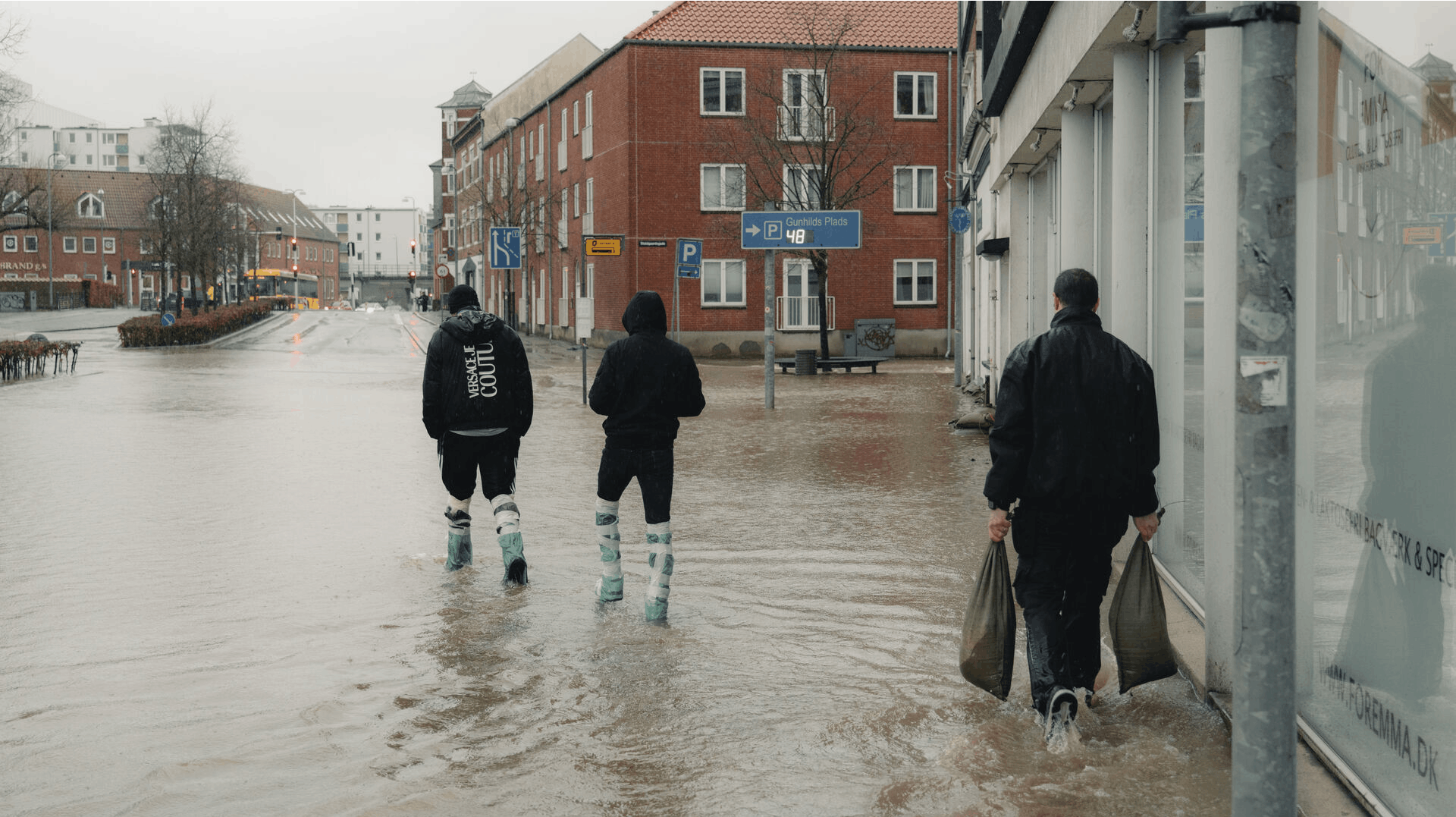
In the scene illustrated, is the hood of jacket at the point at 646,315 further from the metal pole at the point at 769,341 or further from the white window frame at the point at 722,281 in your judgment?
the white window frame at the point at 722,281

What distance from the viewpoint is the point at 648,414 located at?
7.25 meters

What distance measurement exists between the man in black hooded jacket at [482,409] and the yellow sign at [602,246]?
17.4 metres

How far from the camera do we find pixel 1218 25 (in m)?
3.44

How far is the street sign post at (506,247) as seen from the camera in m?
25.1

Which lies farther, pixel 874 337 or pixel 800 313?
pixel 800 313

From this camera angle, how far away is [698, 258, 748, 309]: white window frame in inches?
1709

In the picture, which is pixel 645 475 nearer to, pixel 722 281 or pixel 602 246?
pixel 602 246

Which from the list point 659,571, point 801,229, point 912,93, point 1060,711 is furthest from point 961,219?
point 1060,711

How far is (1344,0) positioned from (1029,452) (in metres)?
1.87

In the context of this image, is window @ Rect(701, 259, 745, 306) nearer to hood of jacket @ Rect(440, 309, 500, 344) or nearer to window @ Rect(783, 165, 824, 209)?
window @ Rect(783, 165, 824, 209)

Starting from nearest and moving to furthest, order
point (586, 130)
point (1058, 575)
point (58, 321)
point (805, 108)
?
1. point (1058, 575)
2. point (805, 108)
3. point (586, 130)
4. point (58, 321)

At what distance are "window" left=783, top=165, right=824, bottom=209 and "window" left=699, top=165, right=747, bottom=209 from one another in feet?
6.49

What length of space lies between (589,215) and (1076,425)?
147ft

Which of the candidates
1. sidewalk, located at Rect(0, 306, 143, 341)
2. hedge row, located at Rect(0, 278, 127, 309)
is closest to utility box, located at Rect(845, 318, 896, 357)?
sidewalk, located at Rect(0, 306, 143, 341)
